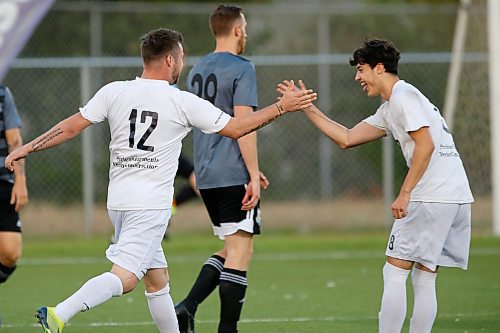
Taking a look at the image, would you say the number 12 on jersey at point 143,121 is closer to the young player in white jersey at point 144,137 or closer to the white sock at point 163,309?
the young player in white jersey at point 144,137

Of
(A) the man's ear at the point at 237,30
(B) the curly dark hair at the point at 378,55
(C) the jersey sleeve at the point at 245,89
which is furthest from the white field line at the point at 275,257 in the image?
(B) the curly dark hair at the point at 378,55

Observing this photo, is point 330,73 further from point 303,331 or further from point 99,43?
point 303,331

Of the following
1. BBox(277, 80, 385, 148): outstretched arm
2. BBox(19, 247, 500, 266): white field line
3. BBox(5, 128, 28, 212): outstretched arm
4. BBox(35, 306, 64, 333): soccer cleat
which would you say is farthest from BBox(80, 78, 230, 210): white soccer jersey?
BBox(19, 247, 500, 266): white field line

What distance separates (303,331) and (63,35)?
34.1ft

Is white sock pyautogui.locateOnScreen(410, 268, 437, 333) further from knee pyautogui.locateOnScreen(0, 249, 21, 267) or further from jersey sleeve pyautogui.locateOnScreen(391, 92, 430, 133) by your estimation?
knee pyautogui.locateOnScreen(0, 249, 21, 267)

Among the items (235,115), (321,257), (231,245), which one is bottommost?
(321,257)

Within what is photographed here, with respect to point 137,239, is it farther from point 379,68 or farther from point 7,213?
point 7,213

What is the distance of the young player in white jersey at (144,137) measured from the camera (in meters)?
6.46

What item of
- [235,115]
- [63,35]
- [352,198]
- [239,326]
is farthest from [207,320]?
[63,35]

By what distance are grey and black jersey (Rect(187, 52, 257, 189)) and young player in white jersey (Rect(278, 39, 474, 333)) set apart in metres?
0.80

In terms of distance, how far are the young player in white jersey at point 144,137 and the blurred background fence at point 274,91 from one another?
941 centimetres

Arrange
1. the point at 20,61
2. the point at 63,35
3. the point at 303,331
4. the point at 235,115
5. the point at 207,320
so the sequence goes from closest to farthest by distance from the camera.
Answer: the point at 235,115, the point at 303,331, the point at 207,320, the point at 20,61, the point at 63,35

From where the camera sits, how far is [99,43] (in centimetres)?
1695

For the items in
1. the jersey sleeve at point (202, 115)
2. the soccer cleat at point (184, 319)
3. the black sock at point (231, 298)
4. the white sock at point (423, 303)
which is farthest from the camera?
the soccer cleat at point (184, 319)
